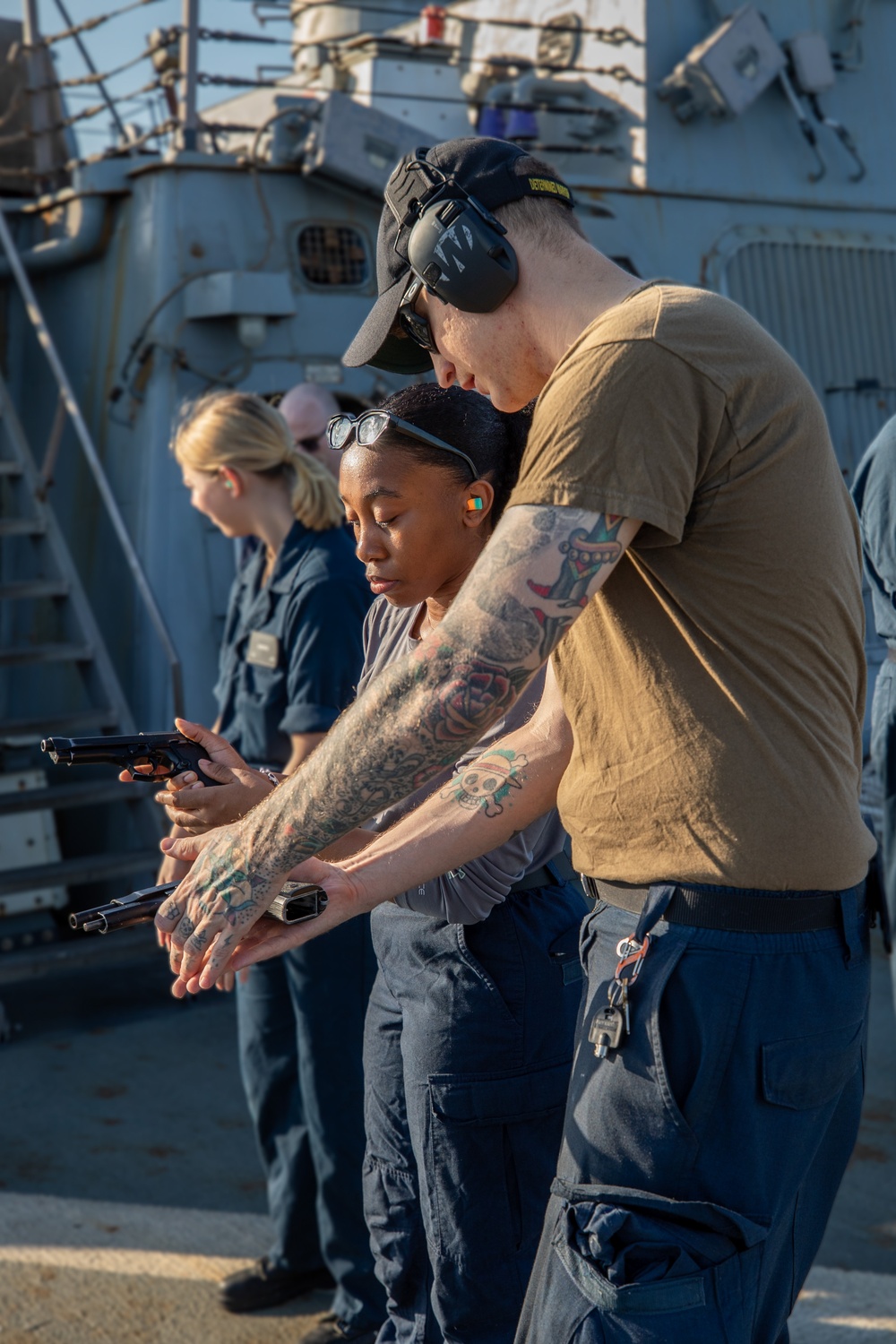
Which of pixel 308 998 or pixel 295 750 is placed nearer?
pixel 308 998

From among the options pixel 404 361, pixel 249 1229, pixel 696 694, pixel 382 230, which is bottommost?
pixel 249 1229

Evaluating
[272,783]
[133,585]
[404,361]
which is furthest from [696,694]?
[133,585]

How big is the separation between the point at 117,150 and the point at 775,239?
3.82 metres

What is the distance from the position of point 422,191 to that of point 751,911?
1028 millimetres

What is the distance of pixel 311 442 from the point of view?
529 centimetres

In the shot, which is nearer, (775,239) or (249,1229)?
(249,1229)

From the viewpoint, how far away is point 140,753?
7.47ft

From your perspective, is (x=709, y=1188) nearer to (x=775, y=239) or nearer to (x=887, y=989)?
(x=887, y=989)

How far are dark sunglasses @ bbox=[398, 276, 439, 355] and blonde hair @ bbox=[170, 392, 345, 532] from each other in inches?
63.6

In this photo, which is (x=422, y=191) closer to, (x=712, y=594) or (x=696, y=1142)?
(x=712, y=594)

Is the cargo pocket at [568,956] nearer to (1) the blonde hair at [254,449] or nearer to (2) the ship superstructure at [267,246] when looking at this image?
(1) the blonde hair at [254,449]

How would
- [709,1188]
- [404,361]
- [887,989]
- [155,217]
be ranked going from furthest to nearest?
[155,217], [887,989], [404,361], [709,1188]

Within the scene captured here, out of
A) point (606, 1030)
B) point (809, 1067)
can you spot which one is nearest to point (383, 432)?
point (606, 1030)

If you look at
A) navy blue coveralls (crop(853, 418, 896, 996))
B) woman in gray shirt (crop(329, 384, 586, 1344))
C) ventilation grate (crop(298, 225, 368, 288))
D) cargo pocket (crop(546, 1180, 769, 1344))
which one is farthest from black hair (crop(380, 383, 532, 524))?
ventilation grate (crop(298, 225, 368, 288))
